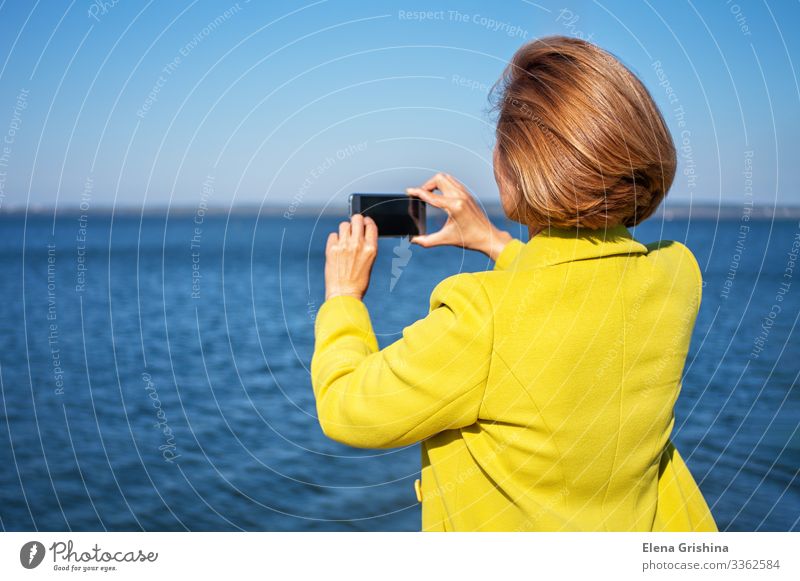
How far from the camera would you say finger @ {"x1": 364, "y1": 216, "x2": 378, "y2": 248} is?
1631 mm

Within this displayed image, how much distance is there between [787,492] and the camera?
7.24 meters

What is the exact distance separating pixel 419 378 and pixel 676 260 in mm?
581

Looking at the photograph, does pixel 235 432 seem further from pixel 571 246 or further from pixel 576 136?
pixel 576 136

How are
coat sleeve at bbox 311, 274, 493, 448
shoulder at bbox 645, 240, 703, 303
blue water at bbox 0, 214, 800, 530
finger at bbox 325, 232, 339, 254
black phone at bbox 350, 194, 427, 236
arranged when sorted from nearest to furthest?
coat sleeve at bbox 311, 274, 493, 448, shoulder at bbox 645, 240, 703, 303, finger at bbox 325, 232, 339, 254, black phone at bbox 350, 194, 427, 236, blue water at bbox 0, 214, 800, 530

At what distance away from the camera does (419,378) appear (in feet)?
4.21

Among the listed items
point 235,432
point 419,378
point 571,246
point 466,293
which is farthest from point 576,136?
point 235,432

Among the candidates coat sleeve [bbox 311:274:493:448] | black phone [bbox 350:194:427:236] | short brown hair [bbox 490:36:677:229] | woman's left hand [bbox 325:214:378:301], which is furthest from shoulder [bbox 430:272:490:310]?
black phone [bbox 350:194:427:236]

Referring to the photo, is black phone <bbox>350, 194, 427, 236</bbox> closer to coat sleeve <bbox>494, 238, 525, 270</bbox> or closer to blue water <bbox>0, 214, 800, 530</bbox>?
coat sleeve <bbox>494, 238, 525, 270</bbox>

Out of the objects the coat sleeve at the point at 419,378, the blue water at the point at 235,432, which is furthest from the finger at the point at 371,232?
the blue water at the point at 235,432

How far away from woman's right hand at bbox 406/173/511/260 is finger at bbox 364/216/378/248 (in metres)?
0.18
